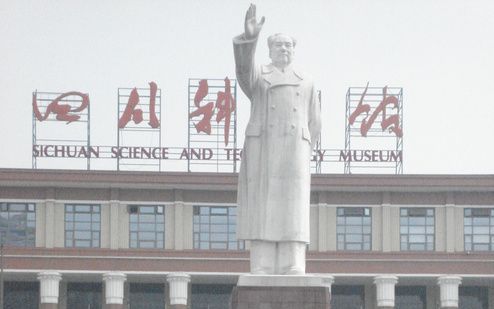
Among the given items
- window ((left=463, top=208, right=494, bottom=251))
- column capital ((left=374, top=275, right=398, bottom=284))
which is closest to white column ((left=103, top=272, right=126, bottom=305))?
column capital ((left=374, top=275, right=398, bottom=284))

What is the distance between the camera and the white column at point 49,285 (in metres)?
68.8

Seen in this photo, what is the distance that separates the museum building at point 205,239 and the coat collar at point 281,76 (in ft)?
128

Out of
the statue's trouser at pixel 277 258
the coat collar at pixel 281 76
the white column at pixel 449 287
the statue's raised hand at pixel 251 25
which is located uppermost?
the statue's raised hand at pixel 251 25

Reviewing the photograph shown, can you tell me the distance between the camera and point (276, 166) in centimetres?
2986

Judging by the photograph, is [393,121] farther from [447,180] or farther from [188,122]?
[188,122]

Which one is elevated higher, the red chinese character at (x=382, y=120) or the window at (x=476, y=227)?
the red chinese character at (x=382, y=120)

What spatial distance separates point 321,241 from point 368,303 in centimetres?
328

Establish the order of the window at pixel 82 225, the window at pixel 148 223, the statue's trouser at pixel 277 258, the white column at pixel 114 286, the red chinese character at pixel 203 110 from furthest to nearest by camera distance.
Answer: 1. the window at pixel 148 223
2. the window at pixel 82 225
3. the red chinese character at pixel 203 110
4. the white column at pixel 114 286
5. the statue's trouser at pixel 277 258

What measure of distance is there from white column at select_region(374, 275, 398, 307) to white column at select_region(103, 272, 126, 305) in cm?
1005

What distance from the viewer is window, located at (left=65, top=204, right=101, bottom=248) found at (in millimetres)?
70812

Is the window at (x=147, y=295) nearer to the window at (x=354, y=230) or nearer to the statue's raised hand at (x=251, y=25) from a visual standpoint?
the window at (x=354, y=230)

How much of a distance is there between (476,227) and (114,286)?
14.8 metres

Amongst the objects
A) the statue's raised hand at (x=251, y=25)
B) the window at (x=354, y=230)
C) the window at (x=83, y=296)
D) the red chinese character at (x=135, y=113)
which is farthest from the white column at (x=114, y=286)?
the statue's raised hand at (x=251, y=25)

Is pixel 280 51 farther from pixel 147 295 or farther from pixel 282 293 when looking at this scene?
pixel 147 295
